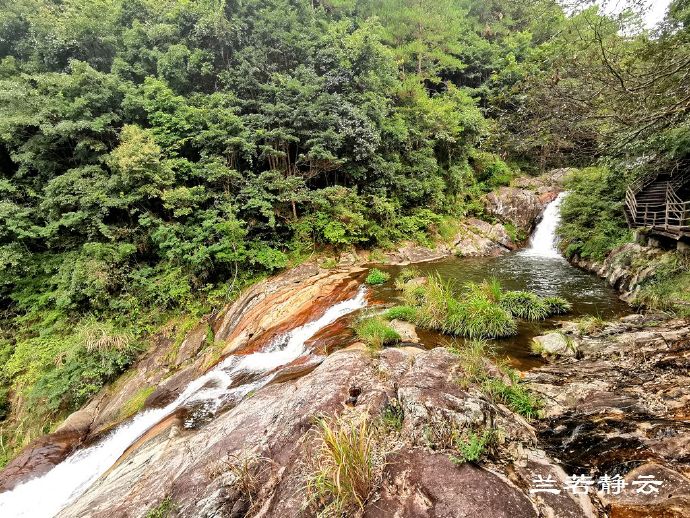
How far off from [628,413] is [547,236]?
54.5 ft

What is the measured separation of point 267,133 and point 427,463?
446 inches

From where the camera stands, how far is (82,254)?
34.3 ft

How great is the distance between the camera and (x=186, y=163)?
36.2 ft

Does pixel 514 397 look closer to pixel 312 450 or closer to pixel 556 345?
pixel 556 345

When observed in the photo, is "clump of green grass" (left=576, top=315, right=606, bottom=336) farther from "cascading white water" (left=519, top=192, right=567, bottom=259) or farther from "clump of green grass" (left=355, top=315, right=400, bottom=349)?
"cascading white water" (left=519, top=192, right=567, bottom=259)

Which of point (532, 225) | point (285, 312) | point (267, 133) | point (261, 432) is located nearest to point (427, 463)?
point (261, 432)

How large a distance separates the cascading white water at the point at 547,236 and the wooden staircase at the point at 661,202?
379cm

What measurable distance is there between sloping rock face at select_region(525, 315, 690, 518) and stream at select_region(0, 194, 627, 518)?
2.97 ft

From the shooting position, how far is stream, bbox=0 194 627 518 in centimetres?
540

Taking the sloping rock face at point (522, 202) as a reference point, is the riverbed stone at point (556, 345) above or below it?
below

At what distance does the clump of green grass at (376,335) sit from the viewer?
5.40m

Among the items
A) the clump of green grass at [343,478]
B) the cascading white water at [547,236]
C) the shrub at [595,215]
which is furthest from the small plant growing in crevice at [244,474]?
the cascading white water at [547,236]

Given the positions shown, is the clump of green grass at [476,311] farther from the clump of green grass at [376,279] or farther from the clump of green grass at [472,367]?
the clump of green grass at [376,279]

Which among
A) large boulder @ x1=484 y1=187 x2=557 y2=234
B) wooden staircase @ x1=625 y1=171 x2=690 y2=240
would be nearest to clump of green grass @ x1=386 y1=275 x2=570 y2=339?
wooden staircase @ x1=625 y1=171 x2=690 y2=240
